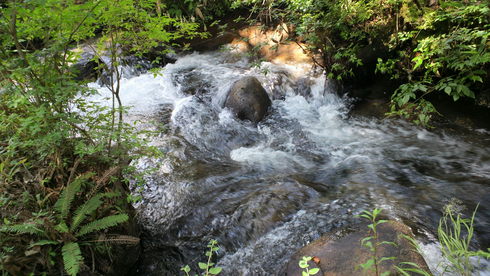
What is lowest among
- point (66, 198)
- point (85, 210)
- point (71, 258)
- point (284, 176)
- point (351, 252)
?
point (284, 176)

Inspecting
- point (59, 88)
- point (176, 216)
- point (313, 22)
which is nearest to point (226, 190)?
point (176, 216)

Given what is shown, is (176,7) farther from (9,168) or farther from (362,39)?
(9,168)

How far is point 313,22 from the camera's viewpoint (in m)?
6.45

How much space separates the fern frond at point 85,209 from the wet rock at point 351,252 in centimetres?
196

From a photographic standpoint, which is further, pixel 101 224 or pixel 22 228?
pixel 101 224

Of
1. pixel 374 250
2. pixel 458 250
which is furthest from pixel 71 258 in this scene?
pixel 458 250

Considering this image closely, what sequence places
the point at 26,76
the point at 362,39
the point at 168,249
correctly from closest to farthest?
the point at 26,76
the point at 168,249
the point at 362,39

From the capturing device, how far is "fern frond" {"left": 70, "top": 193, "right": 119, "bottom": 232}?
2.59 meters

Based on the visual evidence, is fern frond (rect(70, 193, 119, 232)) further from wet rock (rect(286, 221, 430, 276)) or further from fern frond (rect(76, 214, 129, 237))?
wet rock (rect(286, 221, 430, 276))

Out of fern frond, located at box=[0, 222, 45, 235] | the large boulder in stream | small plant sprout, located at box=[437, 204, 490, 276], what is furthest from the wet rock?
the large boulder in stream

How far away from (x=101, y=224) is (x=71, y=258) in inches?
15.8

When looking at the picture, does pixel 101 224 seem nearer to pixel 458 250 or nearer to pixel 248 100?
pixel 458 250

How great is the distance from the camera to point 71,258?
2.31 meters

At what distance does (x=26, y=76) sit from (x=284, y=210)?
10.8 feet
